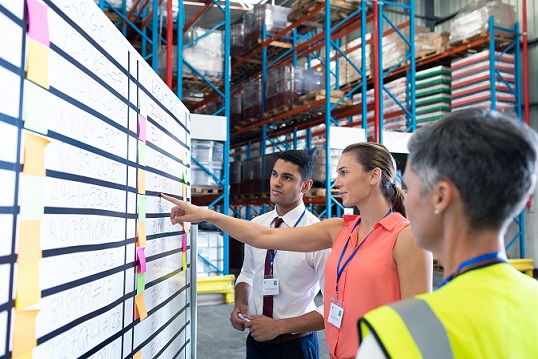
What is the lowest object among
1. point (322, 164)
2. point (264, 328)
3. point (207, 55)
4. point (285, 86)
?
point (264, 328)

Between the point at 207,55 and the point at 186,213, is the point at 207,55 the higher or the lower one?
the higher one

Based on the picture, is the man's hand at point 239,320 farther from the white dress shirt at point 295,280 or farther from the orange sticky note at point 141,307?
the orange sticky note at point 141,307

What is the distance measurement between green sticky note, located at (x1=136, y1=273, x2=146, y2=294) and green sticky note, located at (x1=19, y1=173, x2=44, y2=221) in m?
0.89

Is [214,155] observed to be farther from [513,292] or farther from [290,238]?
[513,292]

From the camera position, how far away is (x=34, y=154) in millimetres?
1237

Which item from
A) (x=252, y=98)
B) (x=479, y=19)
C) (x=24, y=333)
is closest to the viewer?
(x=24, y=333)

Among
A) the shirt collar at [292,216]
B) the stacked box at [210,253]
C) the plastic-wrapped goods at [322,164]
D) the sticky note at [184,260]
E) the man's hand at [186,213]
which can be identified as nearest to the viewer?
the man's hand at [186,213]

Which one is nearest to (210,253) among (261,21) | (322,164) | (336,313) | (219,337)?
(219,337)

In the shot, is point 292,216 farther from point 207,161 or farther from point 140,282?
point 207,161

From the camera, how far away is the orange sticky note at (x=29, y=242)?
119cm

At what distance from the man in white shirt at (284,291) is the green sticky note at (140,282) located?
102 cm

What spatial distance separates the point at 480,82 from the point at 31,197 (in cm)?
1103

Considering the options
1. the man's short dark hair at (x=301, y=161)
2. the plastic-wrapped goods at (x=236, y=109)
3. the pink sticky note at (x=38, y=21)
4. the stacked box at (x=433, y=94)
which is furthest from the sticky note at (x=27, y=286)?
the plastic-wrapped goods at (x=236, y=109)

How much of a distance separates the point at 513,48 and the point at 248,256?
10944 mm
